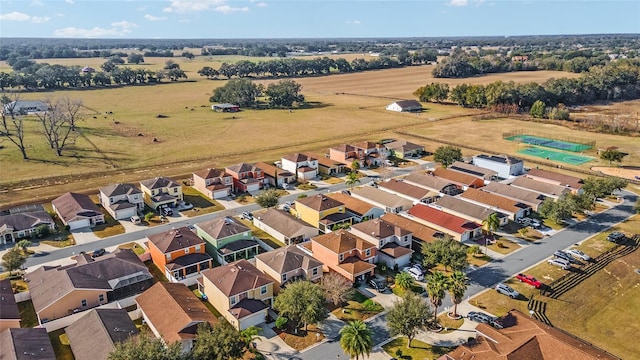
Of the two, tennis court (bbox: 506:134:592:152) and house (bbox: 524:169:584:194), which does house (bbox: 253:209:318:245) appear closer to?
house (bbox: 524:169:584:194)

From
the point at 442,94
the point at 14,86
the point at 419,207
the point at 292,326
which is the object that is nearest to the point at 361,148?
the point at 419,207

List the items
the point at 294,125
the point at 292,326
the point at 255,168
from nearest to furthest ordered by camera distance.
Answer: the point at 292,326, the point at 255,168, the point at 294,125

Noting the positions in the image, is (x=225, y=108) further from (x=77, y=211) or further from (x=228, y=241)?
(x=228, y=241)

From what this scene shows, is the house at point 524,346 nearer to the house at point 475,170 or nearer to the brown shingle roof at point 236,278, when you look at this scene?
the brown shingle roof at point 236,278

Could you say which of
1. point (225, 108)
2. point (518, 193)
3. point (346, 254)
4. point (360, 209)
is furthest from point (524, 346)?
point (225, 108)

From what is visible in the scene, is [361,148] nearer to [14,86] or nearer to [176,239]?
[176,239]

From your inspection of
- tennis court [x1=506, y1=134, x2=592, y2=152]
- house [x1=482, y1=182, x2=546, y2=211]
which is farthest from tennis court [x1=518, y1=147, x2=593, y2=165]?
house [x1=482, y1=182, x2=546, y2=211]
